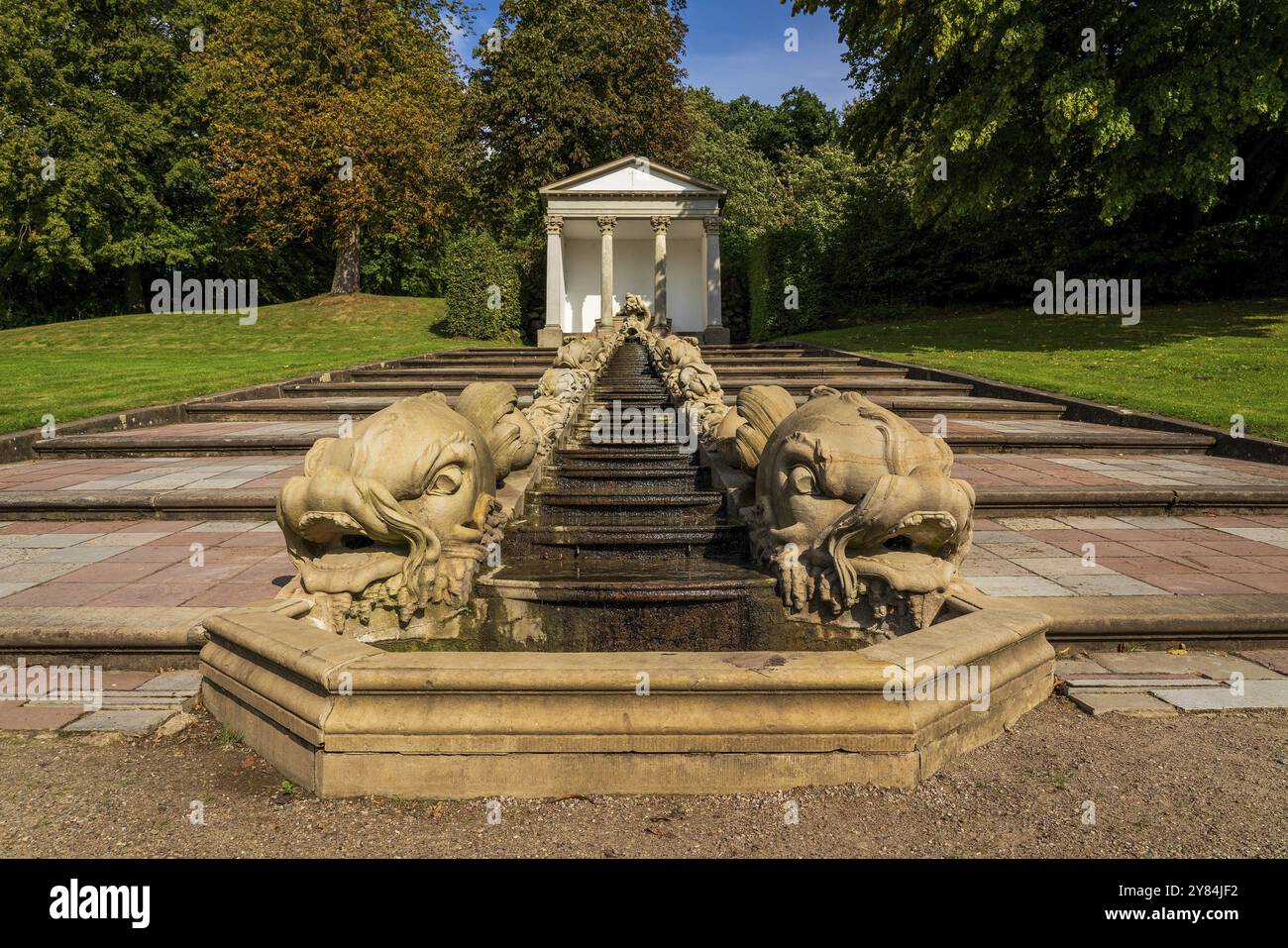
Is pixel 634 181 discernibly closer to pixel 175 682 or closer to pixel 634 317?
pixel 634 317

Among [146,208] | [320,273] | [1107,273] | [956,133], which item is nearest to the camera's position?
[956,133]

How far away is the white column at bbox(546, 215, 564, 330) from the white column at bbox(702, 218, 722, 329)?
5.52 m

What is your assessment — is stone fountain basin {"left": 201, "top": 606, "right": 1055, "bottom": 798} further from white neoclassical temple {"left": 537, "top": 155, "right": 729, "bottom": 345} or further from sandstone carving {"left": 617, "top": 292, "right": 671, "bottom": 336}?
A: white neoclassical temple {"left": 537, "top": 155, "right": 729, "bottom": 345}

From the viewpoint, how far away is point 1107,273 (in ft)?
78.6

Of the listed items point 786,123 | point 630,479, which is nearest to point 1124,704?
point 630,479

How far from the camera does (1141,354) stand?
16344 mm

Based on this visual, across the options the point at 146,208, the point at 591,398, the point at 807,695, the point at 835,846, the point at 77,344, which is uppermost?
the point at 146,208

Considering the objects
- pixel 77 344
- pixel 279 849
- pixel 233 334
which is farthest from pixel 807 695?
→ pixel 77 344

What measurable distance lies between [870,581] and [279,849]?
112 inches

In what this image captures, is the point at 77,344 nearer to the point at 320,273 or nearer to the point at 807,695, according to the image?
→ the point at 320,273

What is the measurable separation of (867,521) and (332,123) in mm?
30689

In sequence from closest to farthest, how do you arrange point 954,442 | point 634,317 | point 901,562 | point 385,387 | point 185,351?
point 901,562 < point 954,442 < point 385,387 < point 634,317 < point 185,351

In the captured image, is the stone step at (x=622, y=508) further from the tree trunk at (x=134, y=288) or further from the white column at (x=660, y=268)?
the tree trunk at (x=134, y=288)

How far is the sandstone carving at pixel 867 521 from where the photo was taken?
386 centimetres
